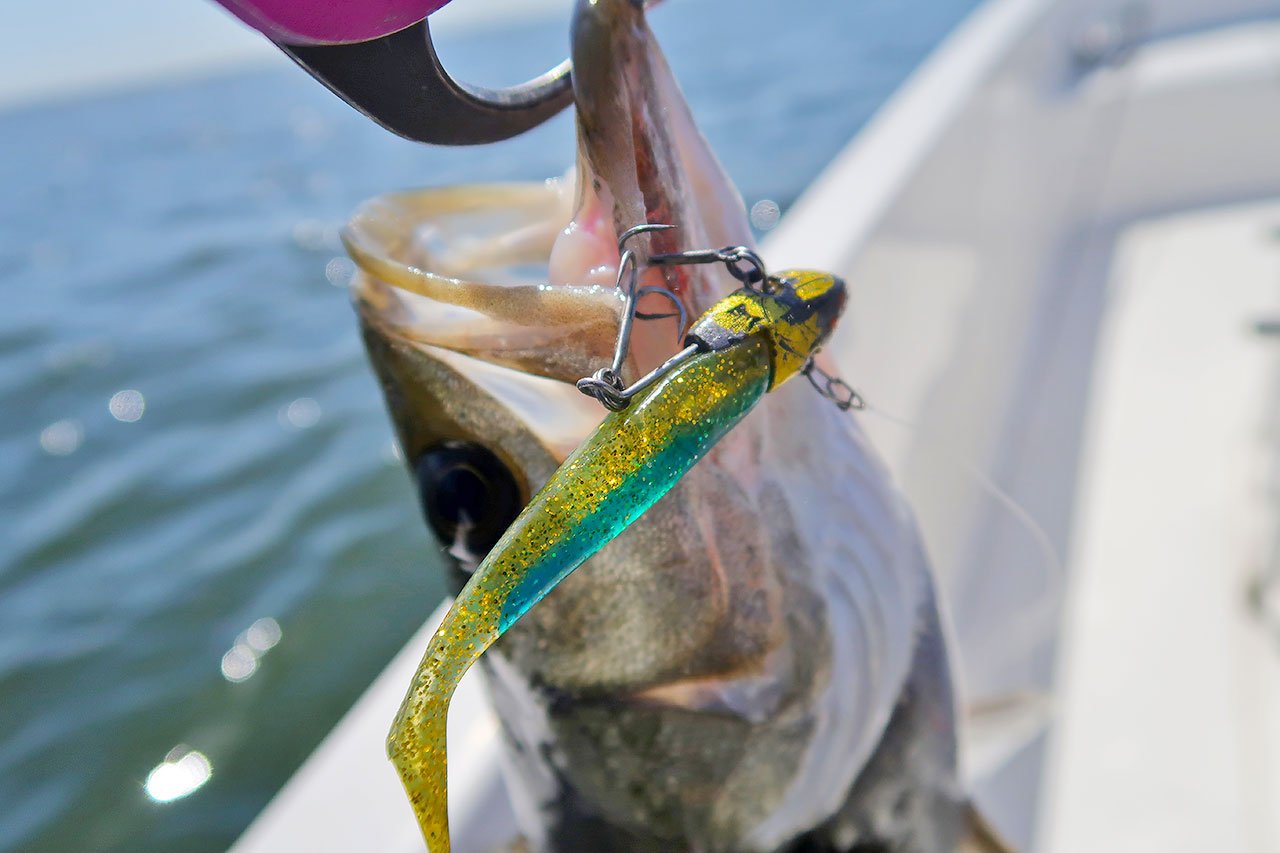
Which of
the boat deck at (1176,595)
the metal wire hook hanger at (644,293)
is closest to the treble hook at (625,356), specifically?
the metal wire hook hanger at (644,293)

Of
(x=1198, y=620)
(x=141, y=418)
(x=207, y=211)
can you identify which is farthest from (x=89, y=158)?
(x=1198, y=620)

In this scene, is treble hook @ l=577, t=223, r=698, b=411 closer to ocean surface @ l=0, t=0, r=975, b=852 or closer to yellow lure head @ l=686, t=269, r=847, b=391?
yellow lure head @ l=686, t=269, r=847, b=391

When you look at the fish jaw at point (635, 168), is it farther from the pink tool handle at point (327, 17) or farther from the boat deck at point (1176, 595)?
the boat deck at point (1176, 595)

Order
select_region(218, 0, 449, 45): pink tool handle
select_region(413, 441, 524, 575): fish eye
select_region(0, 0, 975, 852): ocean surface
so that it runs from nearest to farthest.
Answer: select_region(218, 0, 449, 45): pink tool handle < select_region(413, 441, 524, 575): fish eye < select_region(0, 0, 975, 852): ocean surface

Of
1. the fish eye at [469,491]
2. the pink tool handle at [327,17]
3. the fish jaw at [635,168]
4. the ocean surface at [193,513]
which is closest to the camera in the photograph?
the pink tool handle at [327,17]

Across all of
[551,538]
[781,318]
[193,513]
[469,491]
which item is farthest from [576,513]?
[193,513]

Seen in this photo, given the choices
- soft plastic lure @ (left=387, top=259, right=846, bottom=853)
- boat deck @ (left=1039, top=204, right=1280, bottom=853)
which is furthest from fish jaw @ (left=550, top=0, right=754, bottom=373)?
boat deck @ (left=1039, top=204, right=1280, bottom=853)

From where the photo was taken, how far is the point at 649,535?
687 millimetres

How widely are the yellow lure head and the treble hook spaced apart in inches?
A: 0.8

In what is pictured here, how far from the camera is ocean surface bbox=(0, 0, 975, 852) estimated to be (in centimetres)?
303

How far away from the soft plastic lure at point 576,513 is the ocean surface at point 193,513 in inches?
40.8

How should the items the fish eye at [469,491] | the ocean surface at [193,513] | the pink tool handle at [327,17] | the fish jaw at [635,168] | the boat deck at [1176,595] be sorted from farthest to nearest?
the ocean surface at [193,513], the boat deck at [1176,595], the fish eye at [469,491], the fish jaw at [635,168], the pink tool handle at [327,17]

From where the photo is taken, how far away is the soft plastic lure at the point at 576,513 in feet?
1.39

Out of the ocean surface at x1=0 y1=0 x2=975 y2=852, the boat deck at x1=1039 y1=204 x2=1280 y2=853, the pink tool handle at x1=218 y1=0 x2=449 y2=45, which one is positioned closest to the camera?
the pink tool handle at x1=218 y1=0 x2=449 y2=45
